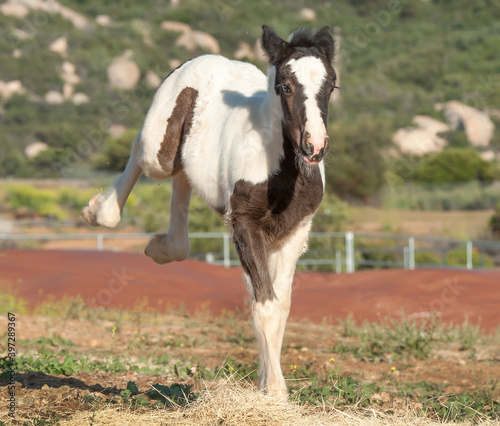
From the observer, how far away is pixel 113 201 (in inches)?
282

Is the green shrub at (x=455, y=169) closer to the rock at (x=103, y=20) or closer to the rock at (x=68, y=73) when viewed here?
the rock at (x=68, y=73)

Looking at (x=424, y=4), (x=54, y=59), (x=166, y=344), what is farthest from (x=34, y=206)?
(x=424, y=4)

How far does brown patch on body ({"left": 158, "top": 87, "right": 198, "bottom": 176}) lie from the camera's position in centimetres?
639

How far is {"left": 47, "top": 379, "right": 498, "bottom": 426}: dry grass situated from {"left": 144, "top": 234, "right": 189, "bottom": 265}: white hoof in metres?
2.40

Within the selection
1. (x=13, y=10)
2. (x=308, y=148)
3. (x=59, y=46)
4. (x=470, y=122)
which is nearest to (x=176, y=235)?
(x=308, y=148)

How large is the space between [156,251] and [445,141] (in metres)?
56.9

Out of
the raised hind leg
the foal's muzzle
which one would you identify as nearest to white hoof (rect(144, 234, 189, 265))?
the raised hind leg

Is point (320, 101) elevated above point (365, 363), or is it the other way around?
point (320, 101)

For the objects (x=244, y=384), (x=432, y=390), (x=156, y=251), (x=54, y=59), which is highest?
(x=54, y=59)

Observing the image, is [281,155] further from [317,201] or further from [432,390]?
[432,390]

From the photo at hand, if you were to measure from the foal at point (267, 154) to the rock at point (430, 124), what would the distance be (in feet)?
189

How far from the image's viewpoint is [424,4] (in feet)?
251

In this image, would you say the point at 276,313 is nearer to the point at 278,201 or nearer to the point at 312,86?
the point at 278,201

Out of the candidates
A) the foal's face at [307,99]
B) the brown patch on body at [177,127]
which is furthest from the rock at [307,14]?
the foal's face at [307,99]
